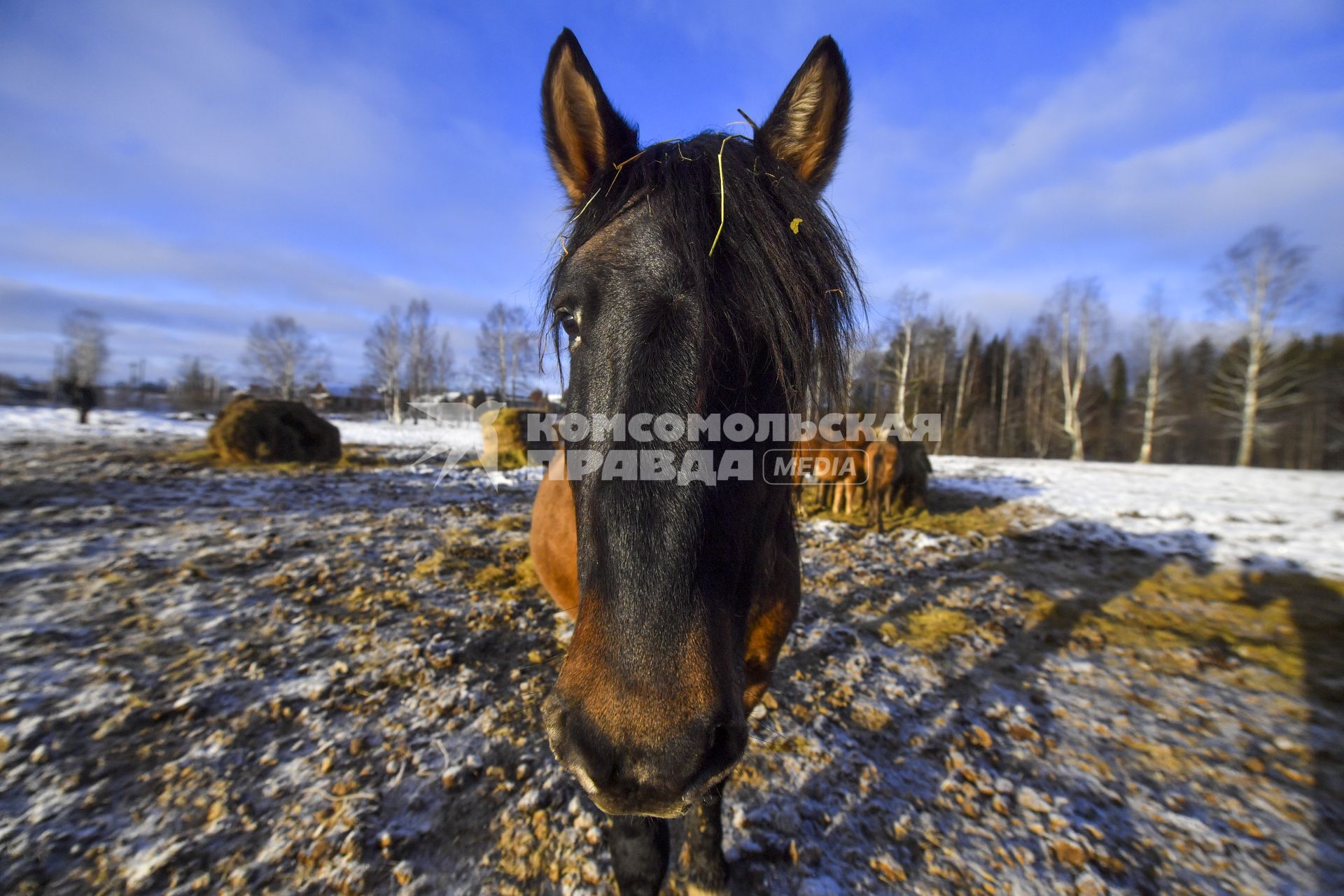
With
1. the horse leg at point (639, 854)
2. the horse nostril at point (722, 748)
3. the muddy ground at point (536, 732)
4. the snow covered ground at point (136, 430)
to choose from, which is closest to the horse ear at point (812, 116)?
the horse nostril at point (722, 748)

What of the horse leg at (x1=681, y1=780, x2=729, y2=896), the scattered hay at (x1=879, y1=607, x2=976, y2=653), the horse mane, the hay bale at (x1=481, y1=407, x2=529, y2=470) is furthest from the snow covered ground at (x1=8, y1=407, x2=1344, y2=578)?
the horse mane

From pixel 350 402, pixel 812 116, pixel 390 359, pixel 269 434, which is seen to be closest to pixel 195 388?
pixel 350 402

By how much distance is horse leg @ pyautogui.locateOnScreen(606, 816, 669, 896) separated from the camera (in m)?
2.11

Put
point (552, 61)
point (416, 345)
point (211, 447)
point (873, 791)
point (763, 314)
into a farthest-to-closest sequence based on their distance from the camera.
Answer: point (416, 345) → point (211, 447) → point (873, 791) → point (552, 61) → point (763, 314)

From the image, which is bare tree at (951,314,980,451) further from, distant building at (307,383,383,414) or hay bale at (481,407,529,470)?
distant building at (307,383,383,414)

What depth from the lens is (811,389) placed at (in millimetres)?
1933

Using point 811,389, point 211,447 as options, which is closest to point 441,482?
point 211,447

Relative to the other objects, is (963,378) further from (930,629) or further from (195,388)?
(195,388)

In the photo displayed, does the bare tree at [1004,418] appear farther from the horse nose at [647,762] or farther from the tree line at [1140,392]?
the horse nose at [647,762]

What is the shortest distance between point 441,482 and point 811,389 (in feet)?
37.5

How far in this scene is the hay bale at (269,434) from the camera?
1205 cm

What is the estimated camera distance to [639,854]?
83.2 inches

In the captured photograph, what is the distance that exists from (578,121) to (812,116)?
104 cm

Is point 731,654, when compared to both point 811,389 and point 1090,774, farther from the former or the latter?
point 1090,774
